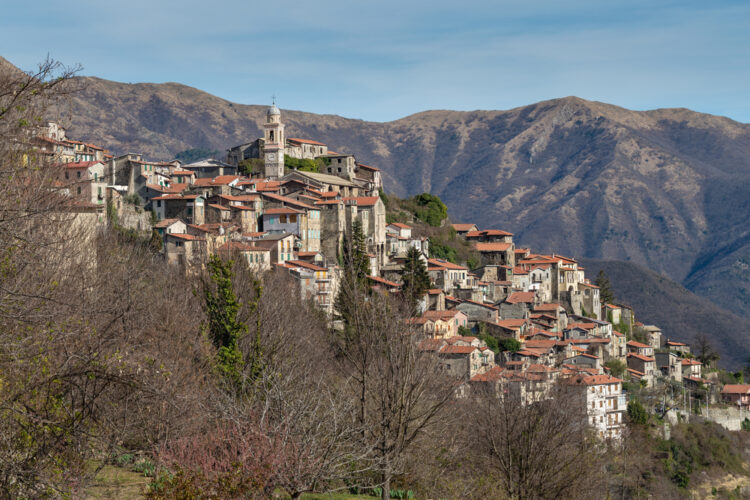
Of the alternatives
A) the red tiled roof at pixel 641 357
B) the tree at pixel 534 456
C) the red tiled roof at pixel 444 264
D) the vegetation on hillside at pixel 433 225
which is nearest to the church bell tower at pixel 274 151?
the vegetation on hillside at pixel 433 225

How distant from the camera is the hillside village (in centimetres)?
6506

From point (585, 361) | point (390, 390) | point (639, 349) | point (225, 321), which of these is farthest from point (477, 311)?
point (390, 390)

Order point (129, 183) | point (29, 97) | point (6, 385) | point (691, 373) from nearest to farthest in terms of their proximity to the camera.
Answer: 1. point (29, 97)
2. point (6, 385)
3. point (129, 183)
4. point (691, 373)

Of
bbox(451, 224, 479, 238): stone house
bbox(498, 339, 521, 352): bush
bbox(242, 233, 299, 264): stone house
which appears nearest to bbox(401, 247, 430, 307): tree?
bbox(498, 339, 521, 352): bush

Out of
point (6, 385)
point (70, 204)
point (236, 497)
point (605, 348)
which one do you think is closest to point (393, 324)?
point (236, 497)

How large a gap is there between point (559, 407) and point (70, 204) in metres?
21.1

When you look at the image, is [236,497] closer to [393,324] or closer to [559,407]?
[393,324]

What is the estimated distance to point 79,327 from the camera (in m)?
15.9

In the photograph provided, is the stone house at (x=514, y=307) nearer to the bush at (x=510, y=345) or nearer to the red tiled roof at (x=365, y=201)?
the bush at (x=510, y=345)

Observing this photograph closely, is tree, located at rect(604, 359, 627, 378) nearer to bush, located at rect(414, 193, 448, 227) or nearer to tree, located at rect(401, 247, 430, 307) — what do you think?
tree, located at rect(401, 247, 430, 307)

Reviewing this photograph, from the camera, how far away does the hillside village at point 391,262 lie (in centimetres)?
6506

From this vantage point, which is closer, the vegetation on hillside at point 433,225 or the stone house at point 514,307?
the stone house at point 514,307

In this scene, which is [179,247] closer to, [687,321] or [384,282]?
[384,282]

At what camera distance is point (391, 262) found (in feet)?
269
